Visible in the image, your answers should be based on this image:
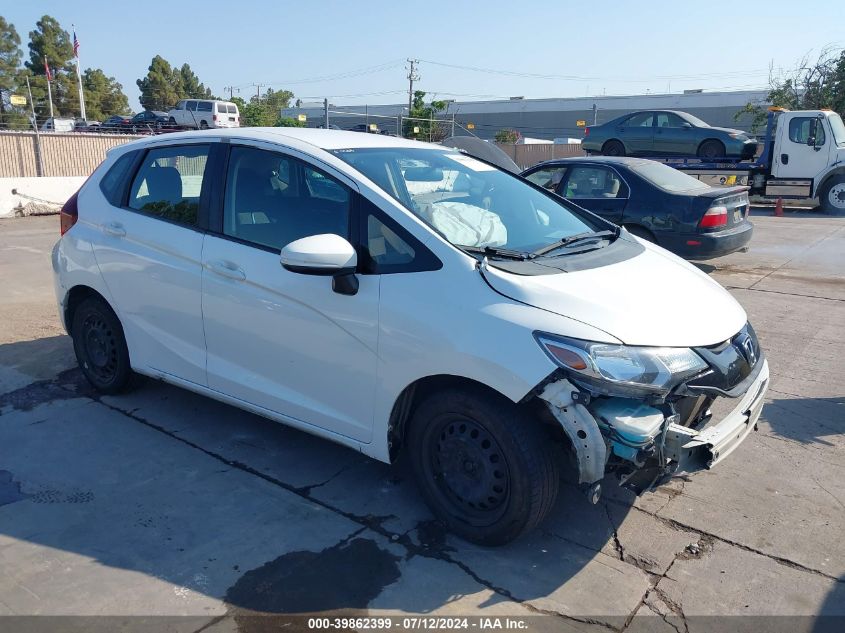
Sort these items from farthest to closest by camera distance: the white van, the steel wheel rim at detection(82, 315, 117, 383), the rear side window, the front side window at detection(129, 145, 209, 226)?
the white van, the steel wheel rim at detection(82, 315, 117, 383), the rear side window, the front side window at detection(129, 145, 209, 226)

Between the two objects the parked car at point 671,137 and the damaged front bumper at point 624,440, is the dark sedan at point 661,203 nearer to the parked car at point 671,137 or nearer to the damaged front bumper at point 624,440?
the damaged front bumper at point 624,440

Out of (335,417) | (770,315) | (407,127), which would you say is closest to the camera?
(335,417)

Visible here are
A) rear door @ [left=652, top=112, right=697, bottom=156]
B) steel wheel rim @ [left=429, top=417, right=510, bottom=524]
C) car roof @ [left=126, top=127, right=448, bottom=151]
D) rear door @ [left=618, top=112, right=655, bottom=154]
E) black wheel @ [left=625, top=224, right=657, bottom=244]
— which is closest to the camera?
steel wheel rim @ [left=429, top=417, right=510, bottom=524]

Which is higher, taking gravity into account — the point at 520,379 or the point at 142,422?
the point at 520,379

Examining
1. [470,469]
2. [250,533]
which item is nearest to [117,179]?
[250,533]

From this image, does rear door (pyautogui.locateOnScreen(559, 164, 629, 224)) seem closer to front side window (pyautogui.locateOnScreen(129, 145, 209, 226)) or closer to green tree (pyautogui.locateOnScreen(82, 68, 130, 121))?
front side window (pyautogui.locateOnScreen(129, 145, 209, 226))

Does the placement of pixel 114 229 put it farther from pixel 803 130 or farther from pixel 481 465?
pixel 803 130

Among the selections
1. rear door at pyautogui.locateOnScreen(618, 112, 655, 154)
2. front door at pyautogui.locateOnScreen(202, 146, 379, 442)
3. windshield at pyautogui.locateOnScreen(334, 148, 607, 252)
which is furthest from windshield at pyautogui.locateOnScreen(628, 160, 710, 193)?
rear door at pyautogui.locateOnScreen(618, 112, 655, 154)

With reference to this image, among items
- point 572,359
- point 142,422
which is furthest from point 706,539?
point 142,422

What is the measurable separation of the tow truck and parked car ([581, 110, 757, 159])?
469 millimetres

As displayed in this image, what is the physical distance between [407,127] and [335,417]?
86.2ft

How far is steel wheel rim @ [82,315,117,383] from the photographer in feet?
16.2

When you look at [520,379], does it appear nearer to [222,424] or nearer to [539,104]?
[222,424]

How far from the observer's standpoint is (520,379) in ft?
9.78
